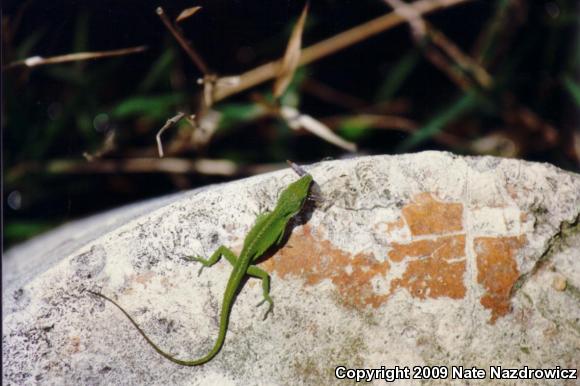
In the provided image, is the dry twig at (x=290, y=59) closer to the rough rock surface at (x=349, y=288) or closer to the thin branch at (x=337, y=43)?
the thin branch at (x=337, y=43)

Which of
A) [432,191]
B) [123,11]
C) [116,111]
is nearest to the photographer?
[432,191]

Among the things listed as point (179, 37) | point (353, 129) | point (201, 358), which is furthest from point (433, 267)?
point (353, 129)

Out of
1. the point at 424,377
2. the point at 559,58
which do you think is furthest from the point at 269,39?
the point at 424,377

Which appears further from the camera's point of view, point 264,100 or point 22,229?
point 22,229

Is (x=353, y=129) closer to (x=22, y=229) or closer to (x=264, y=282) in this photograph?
(x=264, y=282)

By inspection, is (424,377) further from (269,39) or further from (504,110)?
(269,39)

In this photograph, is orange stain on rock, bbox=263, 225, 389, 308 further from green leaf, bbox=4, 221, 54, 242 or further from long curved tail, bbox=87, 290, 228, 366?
green leaf, bbox=4, 221, 54, 242
